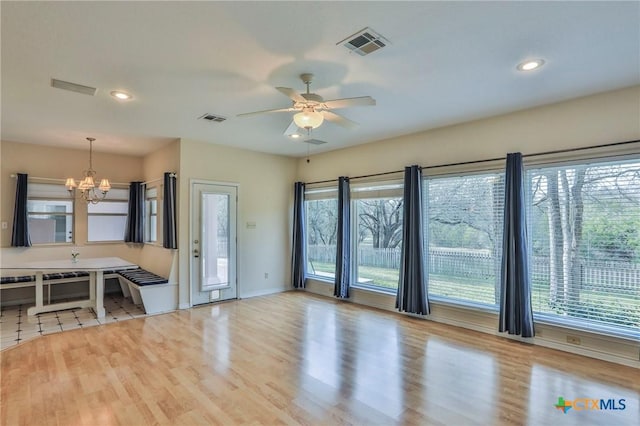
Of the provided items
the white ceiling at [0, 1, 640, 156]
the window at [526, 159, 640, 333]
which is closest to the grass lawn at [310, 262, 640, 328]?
the window at [526, 159, 640, 333]

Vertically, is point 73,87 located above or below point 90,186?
above

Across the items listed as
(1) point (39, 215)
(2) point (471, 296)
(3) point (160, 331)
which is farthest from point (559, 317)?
(1) point (39, 215)

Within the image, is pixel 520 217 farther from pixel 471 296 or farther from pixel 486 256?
pixel 471 296

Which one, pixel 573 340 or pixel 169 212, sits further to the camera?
pixel 169 212

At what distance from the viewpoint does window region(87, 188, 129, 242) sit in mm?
6504

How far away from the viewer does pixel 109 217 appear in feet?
22.0

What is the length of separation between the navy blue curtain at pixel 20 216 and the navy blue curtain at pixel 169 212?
2438 millimetres

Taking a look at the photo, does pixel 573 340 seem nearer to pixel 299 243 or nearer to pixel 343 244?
pixel 343 244

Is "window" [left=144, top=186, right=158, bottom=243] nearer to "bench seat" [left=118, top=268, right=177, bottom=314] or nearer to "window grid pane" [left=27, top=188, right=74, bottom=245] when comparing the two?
"bench seat" [left=118, top=268, right=177, bottom=314]

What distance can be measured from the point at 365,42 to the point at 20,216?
21.1ft

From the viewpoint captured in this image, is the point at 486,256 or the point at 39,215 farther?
the point at 39,215

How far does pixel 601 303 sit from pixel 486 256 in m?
1.23

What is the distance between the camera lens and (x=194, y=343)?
3.90 metres

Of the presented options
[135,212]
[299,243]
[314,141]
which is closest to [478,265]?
[314,141]
